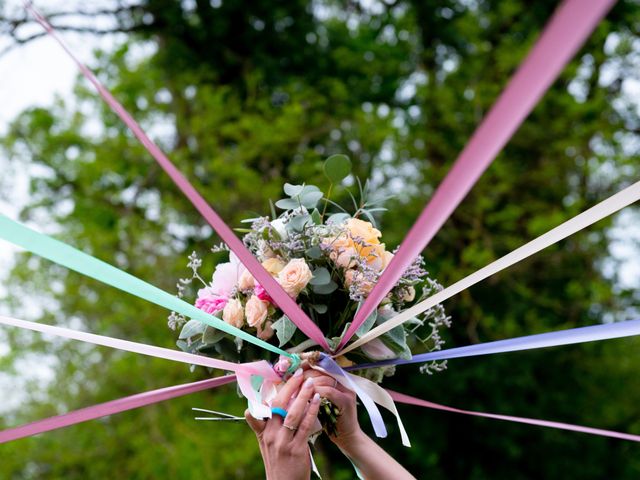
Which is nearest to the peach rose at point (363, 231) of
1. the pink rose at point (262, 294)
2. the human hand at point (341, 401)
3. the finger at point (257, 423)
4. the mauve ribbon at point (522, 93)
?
the pink rose at point (262, 294)

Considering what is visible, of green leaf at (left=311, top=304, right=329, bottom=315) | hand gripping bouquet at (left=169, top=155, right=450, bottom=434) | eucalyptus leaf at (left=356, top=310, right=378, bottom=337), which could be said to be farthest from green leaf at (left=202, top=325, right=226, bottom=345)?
eucalyptus leaf at (left=356, top=310, right=378, bottom=337)

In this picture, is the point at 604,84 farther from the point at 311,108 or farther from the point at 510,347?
the point at 510,347

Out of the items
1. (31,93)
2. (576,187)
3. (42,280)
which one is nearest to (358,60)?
(576,187)

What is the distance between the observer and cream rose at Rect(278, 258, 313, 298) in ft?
5.62

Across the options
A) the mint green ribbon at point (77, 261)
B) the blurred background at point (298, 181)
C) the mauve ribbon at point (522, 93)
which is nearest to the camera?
the mauve ribbon at point (522, 93)

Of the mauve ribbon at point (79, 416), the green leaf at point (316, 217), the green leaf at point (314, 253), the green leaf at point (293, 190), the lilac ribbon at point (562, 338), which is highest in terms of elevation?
the green leaf at point (293, 190)

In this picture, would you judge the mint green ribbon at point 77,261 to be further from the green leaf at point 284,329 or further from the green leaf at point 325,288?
the green leaf at point 325,288

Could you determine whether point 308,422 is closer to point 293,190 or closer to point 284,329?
point 284,329

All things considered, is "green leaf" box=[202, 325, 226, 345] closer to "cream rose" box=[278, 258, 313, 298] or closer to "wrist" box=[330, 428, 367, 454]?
"cream rose" box=[278, 258, 313, 298]

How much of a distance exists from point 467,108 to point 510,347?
6496mm

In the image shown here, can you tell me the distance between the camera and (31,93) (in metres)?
7.53

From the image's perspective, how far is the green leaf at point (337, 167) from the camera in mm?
1830

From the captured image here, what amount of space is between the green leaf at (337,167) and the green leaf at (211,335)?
44 cm

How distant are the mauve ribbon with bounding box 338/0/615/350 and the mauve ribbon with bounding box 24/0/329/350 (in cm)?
41
